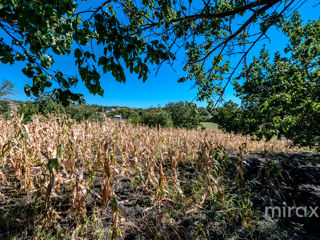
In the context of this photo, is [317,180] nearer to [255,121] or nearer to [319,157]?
[255,121]

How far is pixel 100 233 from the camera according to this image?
1581 millimetres

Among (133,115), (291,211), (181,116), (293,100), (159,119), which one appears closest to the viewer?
(291,211)

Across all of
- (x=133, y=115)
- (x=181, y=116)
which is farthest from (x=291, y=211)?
(x=133, y=115)

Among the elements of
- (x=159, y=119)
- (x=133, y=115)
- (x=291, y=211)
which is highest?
(x=133, y=115)

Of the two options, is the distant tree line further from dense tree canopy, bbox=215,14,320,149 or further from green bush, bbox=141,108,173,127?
dense tree canopy, bbox=215,14,320,149

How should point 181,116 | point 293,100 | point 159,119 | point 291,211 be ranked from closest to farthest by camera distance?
point 291,211
point 293,100
point 159,119
point 181,116

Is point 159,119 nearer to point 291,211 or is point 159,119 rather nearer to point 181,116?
point 181,116

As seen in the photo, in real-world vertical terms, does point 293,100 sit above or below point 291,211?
above

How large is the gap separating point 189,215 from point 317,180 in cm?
321

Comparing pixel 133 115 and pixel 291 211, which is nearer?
pixel 291 211

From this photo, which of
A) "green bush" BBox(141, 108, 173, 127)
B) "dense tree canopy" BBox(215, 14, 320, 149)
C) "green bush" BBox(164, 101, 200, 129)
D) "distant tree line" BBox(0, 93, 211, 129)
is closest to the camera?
"dense tree canopy" BBox(215, 14, 320, 149)

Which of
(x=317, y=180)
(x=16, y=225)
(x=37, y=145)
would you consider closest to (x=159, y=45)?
(x=16, y=225)

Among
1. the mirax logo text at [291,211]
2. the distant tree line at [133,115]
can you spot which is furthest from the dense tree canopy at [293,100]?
the distant tree line at [133,115]

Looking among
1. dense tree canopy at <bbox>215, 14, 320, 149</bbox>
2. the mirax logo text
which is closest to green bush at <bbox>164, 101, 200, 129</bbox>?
dense tree canopy at <bbox>215, 14, 320, 149</bbox>
